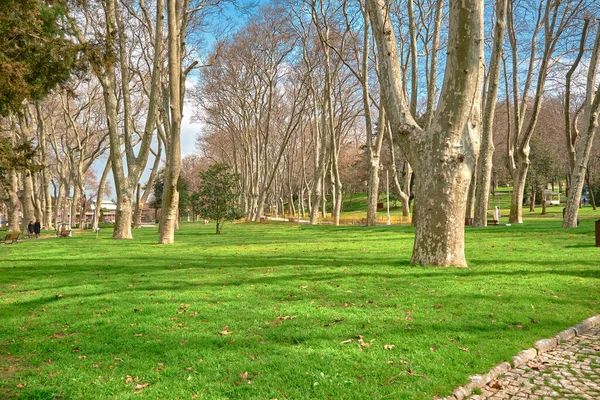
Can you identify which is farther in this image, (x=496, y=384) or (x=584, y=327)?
(x=584, y=327)

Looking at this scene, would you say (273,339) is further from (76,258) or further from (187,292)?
(76,258)

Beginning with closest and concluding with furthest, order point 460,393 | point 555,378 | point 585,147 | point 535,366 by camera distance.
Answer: point 460,393
point 555,378
point 535,366
point 585,147

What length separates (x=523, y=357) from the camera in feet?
13.9

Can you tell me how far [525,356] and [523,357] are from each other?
0.04 metres

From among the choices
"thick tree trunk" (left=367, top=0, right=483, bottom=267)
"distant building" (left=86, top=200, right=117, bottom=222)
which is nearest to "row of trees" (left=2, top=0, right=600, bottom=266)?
"thick tree trunk" (left=367, top=0, right=483, bottom=267)

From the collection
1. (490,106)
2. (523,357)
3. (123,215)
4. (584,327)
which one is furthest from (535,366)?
(123,215)

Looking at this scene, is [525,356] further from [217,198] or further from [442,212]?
[217,198]

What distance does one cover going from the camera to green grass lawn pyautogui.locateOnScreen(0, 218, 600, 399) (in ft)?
11.7

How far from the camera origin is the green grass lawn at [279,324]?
3576 mm

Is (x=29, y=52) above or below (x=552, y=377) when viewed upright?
above

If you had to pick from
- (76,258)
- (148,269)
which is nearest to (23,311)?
(148,269)

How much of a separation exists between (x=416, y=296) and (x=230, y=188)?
2052 cm

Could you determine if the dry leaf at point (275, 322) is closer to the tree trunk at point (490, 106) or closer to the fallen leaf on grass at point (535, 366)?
the fallen leaf on grass at point (535, 366)

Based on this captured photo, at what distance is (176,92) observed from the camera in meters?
15.6
